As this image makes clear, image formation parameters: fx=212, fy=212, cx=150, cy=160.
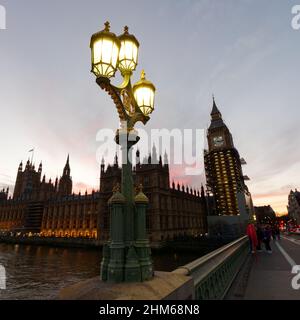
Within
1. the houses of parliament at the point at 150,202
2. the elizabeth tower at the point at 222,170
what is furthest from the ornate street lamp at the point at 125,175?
the elizabeth tower at the point at 222,170

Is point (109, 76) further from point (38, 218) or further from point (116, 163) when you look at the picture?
point (38, 218)

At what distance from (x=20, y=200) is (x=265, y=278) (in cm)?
10686

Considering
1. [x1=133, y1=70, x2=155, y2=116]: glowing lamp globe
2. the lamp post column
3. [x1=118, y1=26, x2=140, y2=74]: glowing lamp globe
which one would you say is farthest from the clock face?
the lamp post column

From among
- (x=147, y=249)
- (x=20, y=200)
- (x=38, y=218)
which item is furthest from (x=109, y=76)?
(x=20, y=200)

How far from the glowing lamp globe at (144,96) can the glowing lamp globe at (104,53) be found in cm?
109

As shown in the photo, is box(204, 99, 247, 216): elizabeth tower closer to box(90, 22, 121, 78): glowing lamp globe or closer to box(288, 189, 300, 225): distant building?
box(288, 189, 300, 225): distant building

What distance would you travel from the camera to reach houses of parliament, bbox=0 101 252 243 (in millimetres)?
55250

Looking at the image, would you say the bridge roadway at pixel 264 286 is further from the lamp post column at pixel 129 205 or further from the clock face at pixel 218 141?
the clock face at pixel 218 141

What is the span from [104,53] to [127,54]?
0.89 m

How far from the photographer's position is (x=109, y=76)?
3.65 m

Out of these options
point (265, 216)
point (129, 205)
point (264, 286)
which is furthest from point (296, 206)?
point (129, 205)

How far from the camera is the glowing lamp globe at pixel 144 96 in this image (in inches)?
183

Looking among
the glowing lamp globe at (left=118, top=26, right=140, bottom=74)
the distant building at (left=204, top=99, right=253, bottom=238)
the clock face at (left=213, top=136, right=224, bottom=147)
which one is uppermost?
the clock face at (left=213, top=136, right=224, bottom=147)
